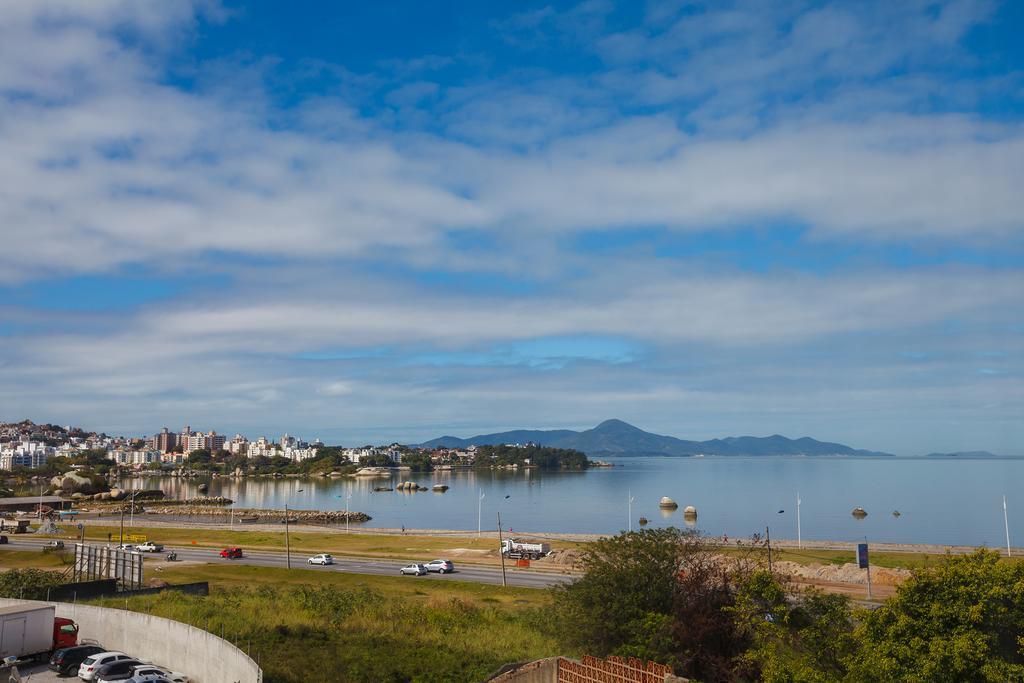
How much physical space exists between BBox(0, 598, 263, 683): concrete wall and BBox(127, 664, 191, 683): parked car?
1.95 ft

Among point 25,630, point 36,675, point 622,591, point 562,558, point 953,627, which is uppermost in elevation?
point 953,627

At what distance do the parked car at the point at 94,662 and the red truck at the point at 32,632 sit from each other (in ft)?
12.2

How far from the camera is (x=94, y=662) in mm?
27031

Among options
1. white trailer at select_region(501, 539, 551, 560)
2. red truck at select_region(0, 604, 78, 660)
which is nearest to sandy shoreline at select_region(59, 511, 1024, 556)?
white trailer at select_region(501, 539, 551, 560)

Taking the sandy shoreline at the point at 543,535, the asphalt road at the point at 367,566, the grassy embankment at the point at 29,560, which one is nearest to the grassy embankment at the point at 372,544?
the sandy shoreline at the point at 543,535

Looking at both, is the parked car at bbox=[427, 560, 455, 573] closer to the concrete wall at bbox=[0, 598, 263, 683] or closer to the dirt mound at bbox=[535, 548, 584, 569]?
the dirt mound at bbox=[535, 548, 584, 569]

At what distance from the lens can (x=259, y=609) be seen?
38.6 metres

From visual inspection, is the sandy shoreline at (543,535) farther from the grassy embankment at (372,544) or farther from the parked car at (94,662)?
the parked car at (94,662)

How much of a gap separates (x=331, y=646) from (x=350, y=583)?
22.8m

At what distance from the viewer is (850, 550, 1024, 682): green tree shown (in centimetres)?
1274

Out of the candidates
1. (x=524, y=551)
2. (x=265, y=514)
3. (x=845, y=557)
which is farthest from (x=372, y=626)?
(x=265, y=514)

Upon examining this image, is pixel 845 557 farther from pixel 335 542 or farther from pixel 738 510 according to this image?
pixel 738 510

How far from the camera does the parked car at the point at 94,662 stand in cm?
2658

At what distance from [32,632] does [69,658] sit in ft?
9.35
